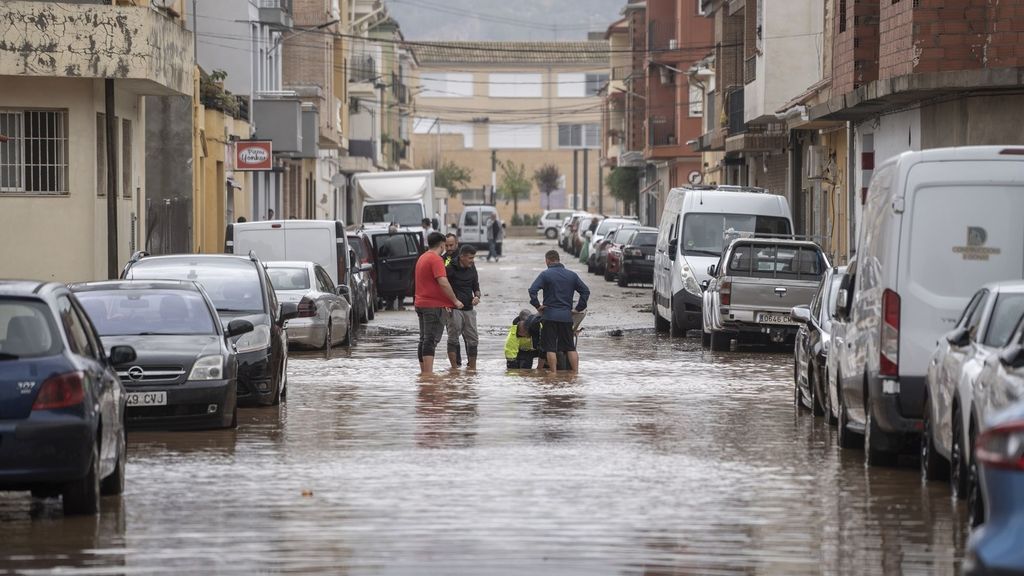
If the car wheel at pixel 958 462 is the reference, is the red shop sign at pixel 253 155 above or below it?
above

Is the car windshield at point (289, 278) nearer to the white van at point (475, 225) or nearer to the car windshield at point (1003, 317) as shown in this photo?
the car windshield at point (1003, 317)

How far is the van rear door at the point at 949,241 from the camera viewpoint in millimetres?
13438

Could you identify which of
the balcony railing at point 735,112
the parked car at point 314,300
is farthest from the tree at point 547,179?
the parked car at point 314,300

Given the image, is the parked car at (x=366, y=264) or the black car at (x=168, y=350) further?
the parked car at (x=366, y=264)

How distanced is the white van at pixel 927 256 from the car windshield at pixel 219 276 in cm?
788

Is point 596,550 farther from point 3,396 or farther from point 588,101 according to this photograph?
point 588,101

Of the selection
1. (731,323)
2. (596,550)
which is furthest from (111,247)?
(596,550)

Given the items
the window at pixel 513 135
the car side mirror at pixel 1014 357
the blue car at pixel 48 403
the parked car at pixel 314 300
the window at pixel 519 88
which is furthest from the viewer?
the window at pixel 513 135

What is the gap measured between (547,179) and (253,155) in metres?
104

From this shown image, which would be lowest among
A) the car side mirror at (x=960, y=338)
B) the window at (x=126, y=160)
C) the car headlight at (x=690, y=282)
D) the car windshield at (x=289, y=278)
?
the car headlight at (x=690, y=282)

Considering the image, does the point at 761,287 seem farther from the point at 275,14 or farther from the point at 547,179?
the point at 547,179

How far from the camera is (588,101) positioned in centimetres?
15112

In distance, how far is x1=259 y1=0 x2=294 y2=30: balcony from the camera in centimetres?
5956

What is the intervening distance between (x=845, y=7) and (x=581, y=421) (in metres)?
18.2
